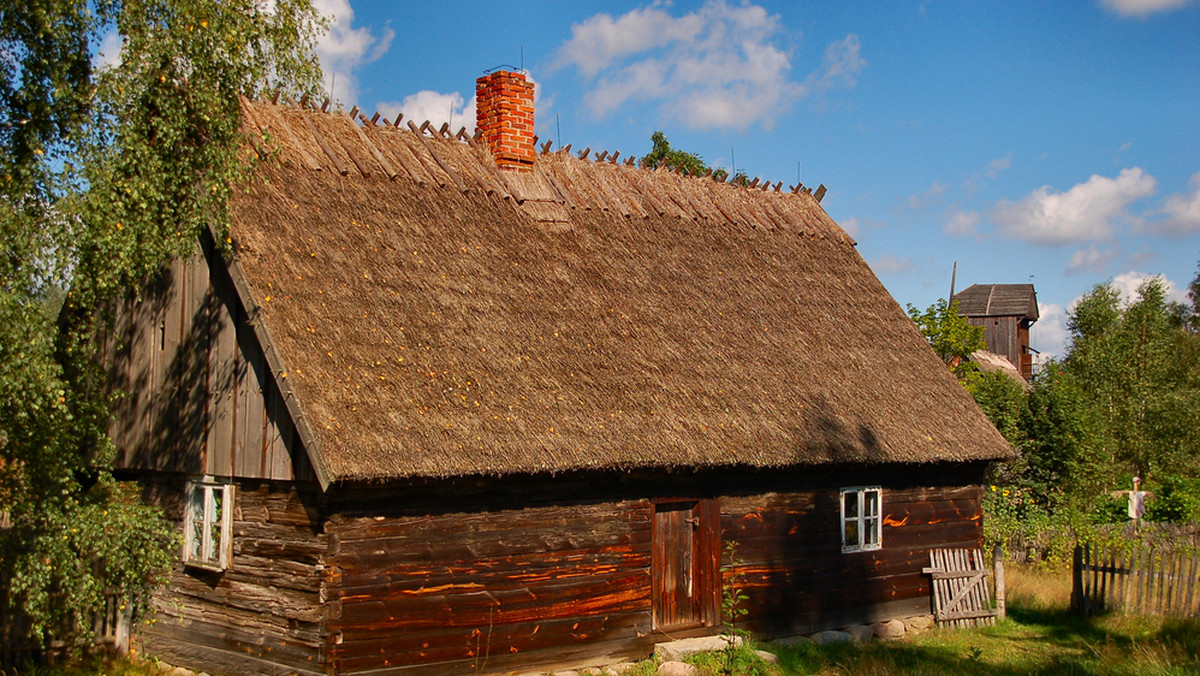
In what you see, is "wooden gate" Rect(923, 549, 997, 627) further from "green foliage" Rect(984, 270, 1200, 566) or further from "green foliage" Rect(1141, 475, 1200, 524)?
"green foliage" Rect(1141, 475, 1200, 524)

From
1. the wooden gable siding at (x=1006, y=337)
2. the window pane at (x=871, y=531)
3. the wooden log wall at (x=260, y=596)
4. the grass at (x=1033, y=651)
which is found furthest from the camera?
the wooden gable siding at (x=1006, y=337)

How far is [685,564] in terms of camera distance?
1273 centimetres

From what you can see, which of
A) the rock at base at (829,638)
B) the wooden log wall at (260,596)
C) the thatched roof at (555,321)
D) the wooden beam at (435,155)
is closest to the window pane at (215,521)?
the wooden log wall at (260,596)

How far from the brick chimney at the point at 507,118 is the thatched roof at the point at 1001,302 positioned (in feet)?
130

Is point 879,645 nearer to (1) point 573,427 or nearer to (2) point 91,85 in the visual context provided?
(1) point 573,427

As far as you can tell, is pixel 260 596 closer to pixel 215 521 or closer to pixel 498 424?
pixel 215 521

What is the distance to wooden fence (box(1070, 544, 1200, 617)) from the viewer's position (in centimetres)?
1416

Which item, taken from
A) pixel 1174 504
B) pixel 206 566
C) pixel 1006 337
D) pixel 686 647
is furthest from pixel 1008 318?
pixel 206 566

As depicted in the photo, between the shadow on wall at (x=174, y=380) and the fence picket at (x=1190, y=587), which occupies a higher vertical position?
the shadow on wall at (x=174, y=380)

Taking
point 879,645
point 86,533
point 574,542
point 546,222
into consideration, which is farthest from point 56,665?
point 879,645

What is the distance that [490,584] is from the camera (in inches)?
428

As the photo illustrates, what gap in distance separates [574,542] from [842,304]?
7.50 meters

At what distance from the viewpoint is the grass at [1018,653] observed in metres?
11.5

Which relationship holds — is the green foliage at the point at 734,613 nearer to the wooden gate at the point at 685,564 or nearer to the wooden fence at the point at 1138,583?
the wooden gate at the point at 685,564
